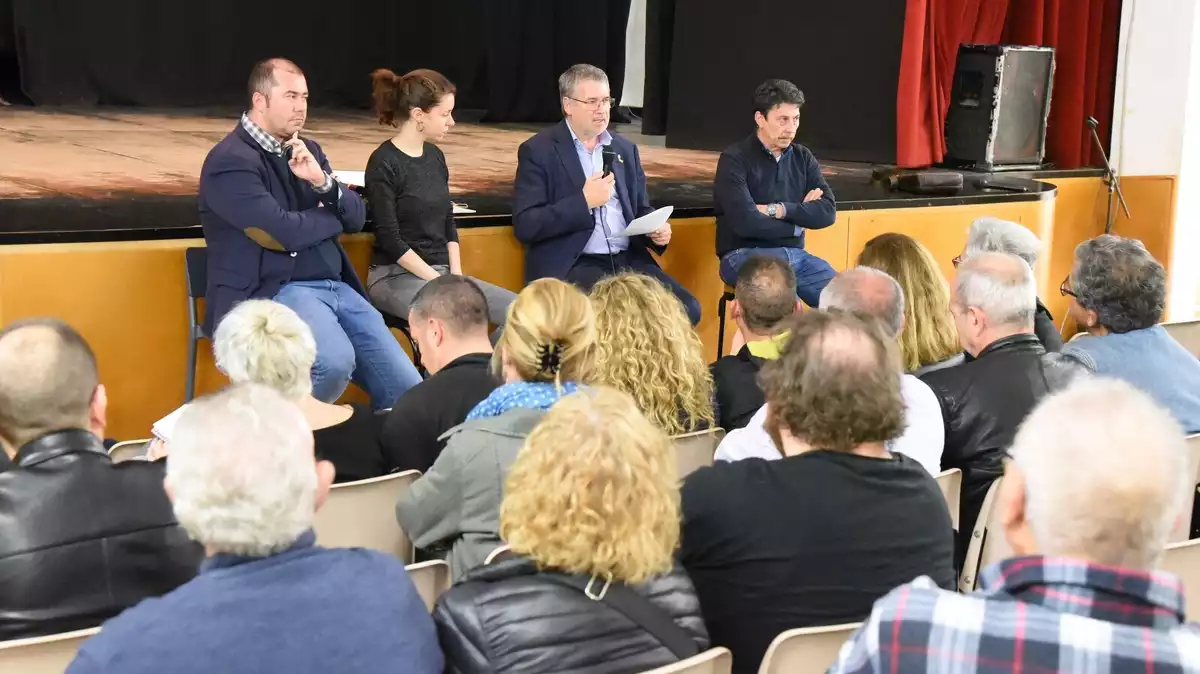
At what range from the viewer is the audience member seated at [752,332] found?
2902 mm

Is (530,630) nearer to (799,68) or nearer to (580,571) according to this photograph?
(580,571)

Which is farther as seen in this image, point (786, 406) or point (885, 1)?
point (885, 1)

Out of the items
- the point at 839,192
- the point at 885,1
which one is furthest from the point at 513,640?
the point at 885,1

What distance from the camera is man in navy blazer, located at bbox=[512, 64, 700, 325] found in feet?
14.2

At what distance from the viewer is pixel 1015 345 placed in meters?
2.73

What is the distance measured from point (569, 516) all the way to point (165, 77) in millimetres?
8266

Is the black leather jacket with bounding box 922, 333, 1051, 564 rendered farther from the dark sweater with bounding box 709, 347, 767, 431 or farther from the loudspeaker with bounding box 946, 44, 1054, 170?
the loudspeaker with bounding box 946, 44, 1054, 170

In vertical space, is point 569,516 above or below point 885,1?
below

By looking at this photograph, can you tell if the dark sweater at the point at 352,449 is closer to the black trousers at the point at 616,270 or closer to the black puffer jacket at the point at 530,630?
the black puffer jacket at the point at 530,630

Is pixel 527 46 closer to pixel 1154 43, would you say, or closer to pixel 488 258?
pixel 1154 43

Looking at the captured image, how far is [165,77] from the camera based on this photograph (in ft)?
29.4

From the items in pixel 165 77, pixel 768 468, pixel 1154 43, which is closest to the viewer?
pixel 768 468

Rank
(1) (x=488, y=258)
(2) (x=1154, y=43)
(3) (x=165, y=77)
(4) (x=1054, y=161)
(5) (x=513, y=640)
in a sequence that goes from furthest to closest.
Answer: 1. (3) (x=165, y=77)
2. (4) (x=1054, y=161)
3. (2) (x=1154, y=43)
4. (1) (x=488, y=258)
5. (5) (x=513, y=640)

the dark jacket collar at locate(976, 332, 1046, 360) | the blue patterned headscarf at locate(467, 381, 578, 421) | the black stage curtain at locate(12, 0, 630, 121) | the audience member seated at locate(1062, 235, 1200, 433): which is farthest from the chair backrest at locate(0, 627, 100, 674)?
the black stage curtain at locate(12, 0, 630, 121)
